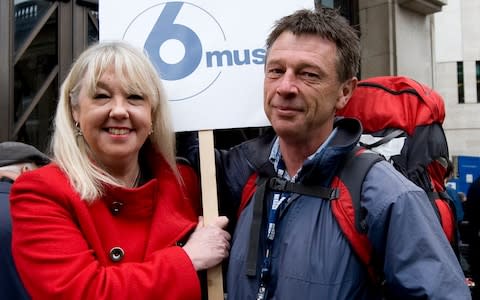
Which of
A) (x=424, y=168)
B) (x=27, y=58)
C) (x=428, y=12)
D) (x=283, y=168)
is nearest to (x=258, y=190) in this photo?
(x=283, y=168)

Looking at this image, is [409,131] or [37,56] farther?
[37,56]

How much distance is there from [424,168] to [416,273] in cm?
103

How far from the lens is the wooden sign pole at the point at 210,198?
Result: 207 centimetres

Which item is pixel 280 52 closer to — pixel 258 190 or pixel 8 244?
pixel 258 190

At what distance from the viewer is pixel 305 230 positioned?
1.80 m

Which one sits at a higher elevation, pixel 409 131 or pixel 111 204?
pixel 409 131

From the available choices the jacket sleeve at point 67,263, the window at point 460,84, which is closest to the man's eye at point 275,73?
the jacket sleeve at point 67,263

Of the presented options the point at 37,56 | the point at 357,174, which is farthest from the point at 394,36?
the point at 357,174

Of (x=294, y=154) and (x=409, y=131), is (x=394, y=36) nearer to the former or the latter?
(x=409, y=131)

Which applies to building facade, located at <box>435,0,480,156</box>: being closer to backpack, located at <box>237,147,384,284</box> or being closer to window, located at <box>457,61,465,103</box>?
window, located at <box>457,61,465,103</box>

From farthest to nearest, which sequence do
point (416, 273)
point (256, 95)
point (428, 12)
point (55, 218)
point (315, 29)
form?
point (428, 12) < point (256, 95) < point (315, 29) < point (55, 218) < point (416, 273)

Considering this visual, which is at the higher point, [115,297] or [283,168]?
[283,168]

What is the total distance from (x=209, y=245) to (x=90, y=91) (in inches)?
29.1

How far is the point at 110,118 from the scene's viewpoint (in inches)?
77.3
